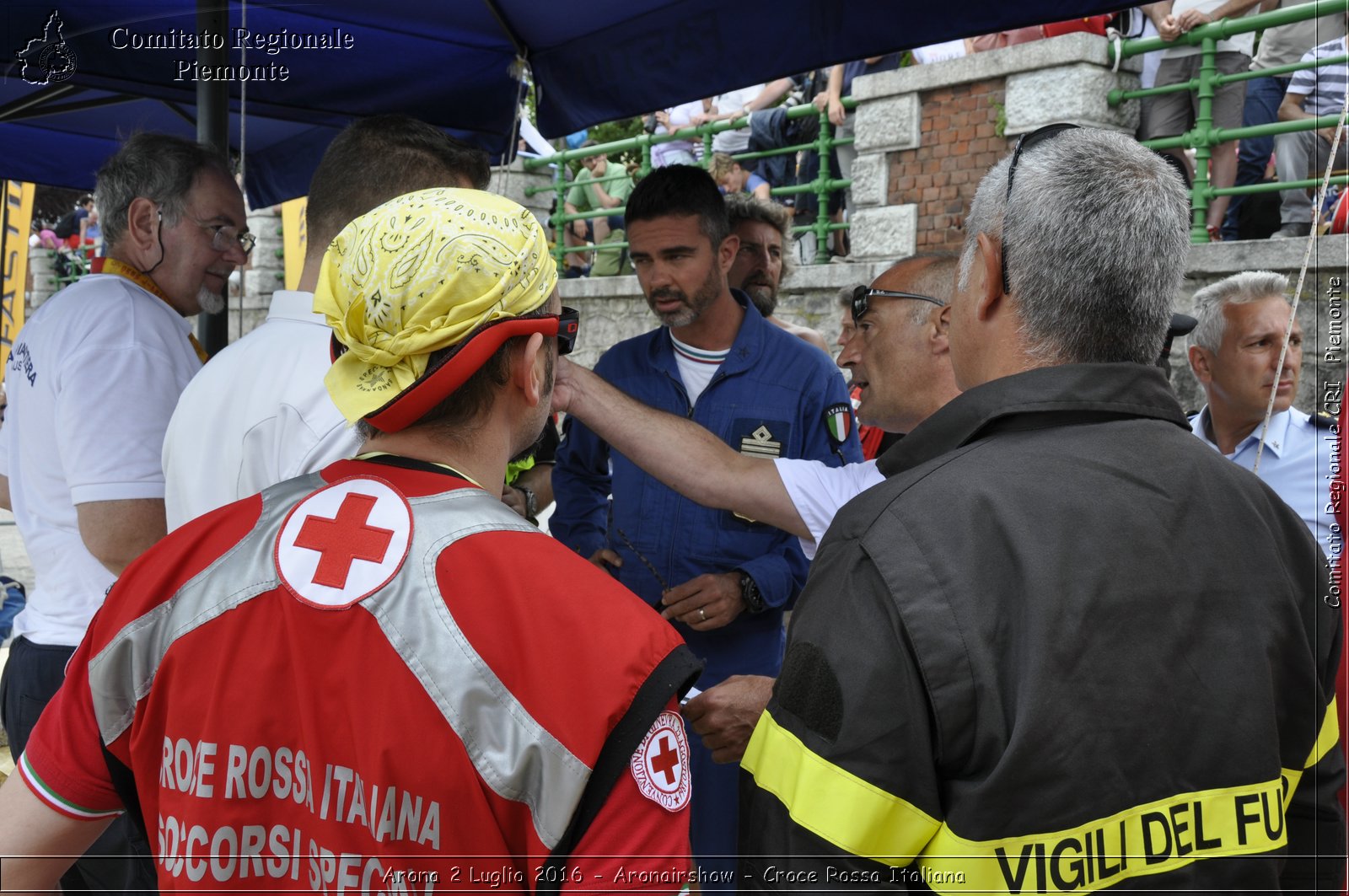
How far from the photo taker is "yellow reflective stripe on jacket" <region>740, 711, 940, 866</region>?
1168mm

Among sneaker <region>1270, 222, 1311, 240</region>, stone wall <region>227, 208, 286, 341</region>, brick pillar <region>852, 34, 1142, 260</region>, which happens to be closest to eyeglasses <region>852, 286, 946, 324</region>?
sneaker <region>1270, 222, 1311, 240</region>

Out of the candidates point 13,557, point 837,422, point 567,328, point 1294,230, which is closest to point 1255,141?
point 1294,230

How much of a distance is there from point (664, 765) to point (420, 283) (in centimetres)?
60

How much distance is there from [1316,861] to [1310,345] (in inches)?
229

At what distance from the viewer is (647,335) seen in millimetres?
3568

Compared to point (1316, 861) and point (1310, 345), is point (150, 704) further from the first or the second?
point (1310, 345)

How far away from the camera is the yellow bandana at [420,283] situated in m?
1.22

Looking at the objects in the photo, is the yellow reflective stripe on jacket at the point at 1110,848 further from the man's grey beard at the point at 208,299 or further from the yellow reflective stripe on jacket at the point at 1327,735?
the man's grey beard at the point at 208,299

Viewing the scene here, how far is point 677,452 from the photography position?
2.31 meters

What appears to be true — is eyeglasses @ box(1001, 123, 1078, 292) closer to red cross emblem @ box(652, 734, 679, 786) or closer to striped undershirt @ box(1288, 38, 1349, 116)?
red cross emblem @ box(652, 734, 679, 786)

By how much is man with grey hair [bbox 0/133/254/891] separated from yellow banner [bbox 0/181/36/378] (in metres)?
8.39

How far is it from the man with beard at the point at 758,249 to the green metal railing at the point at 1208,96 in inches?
120

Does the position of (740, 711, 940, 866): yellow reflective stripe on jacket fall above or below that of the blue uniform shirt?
below

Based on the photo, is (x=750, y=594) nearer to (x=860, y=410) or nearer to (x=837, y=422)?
(x=837, y=422)
